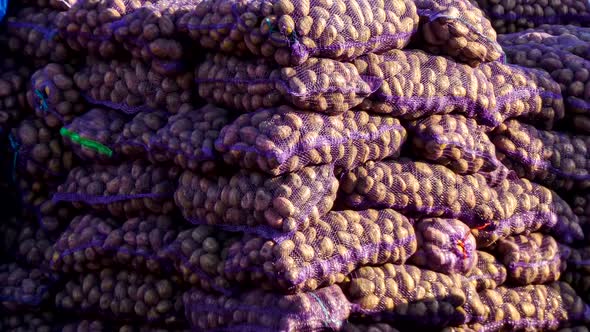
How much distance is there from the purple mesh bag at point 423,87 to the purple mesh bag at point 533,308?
0.59 m

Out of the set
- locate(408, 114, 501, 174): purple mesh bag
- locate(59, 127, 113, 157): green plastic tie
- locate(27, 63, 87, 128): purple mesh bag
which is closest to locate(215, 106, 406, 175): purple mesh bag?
locate(408, 114, 501, 174): purple mesh bag

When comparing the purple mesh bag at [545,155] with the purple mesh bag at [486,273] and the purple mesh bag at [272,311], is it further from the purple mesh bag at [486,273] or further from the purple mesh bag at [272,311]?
the purple mesh bag at [272,311]

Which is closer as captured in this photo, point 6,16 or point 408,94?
point 408,94

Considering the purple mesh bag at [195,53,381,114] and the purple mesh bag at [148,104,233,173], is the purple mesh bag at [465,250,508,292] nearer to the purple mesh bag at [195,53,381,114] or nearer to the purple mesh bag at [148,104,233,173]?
the purple mesh bag at [195,53,381,114]

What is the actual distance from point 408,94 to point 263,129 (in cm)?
50

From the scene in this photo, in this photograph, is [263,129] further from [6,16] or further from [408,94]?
[6,16]

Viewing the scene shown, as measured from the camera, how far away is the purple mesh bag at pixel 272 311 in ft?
6.79

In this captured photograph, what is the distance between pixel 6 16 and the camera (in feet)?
8.80

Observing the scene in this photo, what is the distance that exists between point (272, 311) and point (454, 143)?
0.82 m

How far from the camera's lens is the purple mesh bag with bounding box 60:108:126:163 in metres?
A: 2.44

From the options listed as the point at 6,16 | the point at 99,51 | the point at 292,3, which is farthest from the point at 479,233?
the point at 6,16

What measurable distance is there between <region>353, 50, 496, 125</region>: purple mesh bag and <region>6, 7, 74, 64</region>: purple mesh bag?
1.07m

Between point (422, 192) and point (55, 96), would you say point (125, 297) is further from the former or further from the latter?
point (422, 192)

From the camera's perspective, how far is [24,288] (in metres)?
2.51
